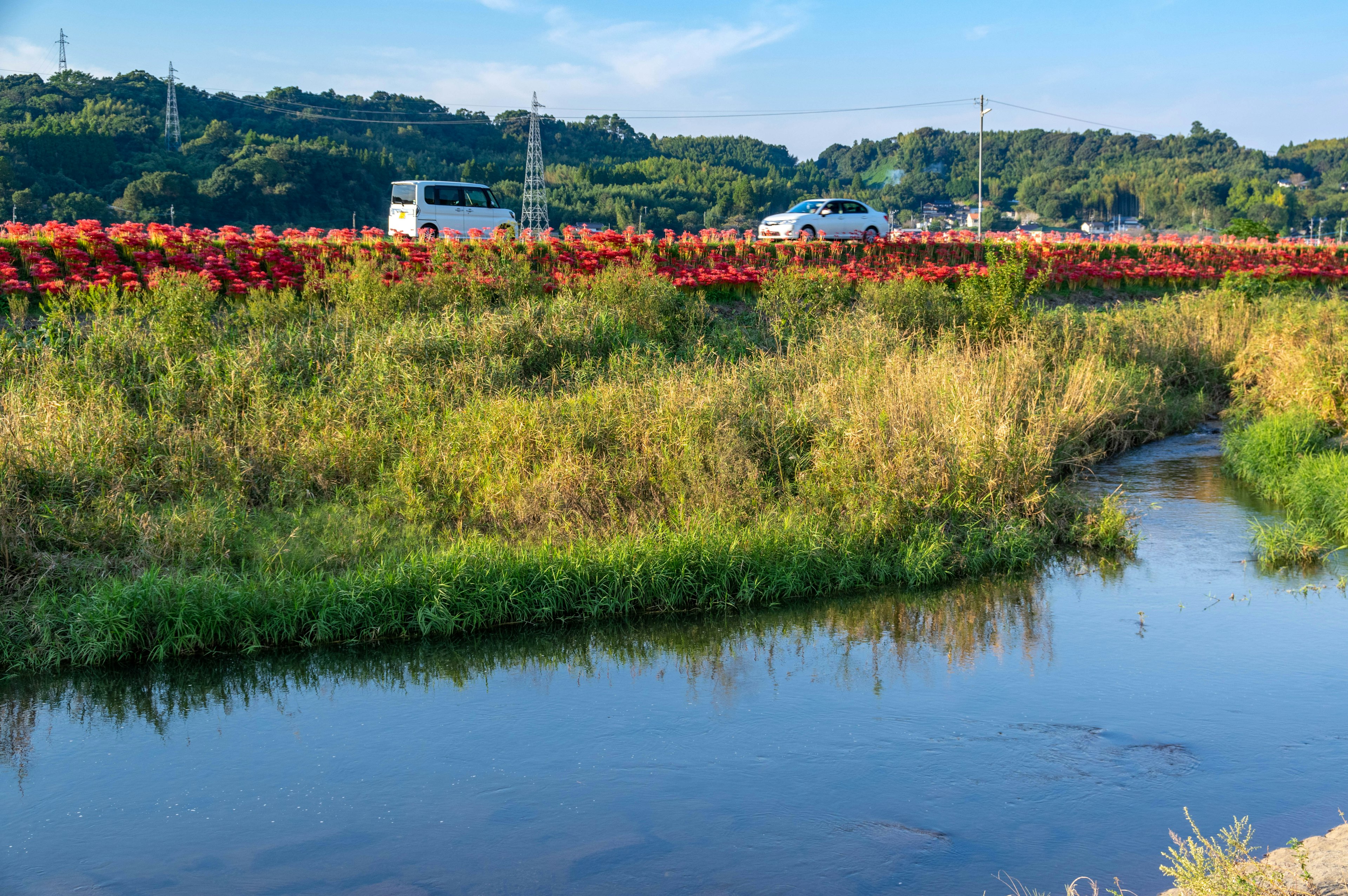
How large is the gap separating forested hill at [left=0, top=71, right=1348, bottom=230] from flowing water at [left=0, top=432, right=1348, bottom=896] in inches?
1261

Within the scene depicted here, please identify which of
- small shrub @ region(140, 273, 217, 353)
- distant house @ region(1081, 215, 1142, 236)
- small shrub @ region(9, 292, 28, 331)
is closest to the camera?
small shrub @ region(140, 273, 217, 353)

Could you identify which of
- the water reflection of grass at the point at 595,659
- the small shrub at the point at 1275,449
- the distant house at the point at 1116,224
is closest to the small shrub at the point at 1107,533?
the water reflection of grass at the point at 595,659

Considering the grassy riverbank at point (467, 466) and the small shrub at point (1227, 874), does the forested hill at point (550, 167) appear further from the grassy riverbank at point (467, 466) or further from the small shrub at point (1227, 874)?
Result: the small shrub at point (1227, 874)

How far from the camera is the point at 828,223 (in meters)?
26.0

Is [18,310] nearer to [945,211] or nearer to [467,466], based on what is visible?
[467,466]

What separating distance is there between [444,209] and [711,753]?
2141 centimetres

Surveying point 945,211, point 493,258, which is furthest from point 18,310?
point 945,211

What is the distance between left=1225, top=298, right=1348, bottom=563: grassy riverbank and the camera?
10.9m

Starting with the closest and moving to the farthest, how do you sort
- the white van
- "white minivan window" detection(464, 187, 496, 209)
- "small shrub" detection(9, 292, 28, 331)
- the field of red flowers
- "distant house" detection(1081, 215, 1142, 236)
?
"small shrub" detection(9, 292, 28, 331)
the field of red flowers
the white van
"white minivan window" detection(464, 187, 496, 209)
"distant house" detection(1081, 215, 1142, 236)

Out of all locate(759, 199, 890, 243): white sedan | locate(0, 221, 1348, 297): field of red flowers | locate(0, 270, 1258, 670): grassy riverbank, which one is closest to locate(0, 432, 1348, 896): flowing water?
locate(0, 270, 1258, 670): grassy riverbank

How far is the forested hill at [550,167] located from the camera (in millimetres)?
40531

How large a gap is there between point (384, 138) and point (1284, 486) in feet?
216

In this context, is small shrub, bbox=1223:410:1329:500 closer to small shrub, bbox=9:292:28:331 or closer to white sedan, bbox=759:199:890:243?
white sedan, bbox=759:199:890:243

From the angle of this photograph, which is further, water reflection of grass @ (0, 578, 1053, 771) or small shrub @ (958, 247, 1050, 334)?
small shrub @ (958, 247, 1050, 334)
